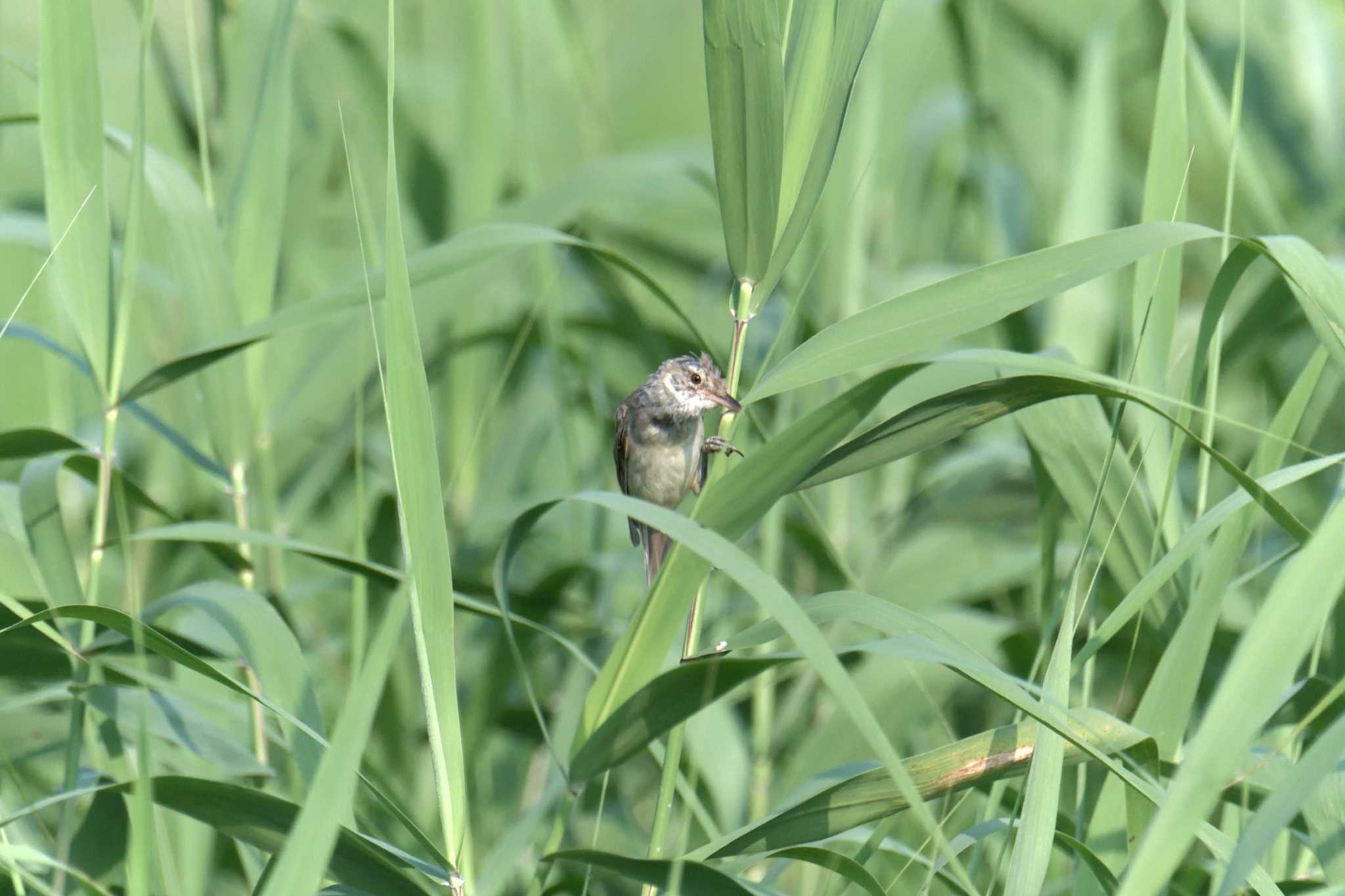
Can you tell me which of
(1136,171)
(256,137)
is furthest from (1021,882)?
(1136,171)

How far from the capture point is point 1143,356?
1.74 meters

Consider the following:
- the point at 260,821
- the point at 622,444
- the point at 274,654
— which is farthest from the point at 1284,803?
the point at 622,444

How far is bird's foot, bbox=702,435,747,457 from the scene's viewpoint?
1554mm

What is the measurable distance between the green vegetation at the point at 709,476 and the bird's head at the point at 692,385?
0.11 metres

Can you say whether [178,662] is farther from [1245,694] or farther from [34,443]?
[1245,694]

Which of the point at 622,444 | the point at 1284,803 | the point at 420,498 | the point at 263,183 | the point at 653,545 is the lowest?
the point at 653,545

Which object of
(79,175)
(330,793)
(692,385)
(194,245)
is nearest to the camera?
(330,793)

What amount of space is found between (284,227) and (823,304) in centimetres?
146

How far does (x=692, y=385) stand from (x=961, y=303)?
136 cm

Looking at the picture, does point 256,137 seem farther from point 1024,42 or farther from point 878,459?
point 1024,42

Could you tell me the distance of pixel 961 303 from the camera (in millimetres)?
1313

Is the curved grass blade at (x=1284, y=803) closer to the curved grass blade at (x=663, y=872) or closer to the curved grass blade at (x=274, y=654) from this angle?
the curved grass blade at (x=663, y=872)

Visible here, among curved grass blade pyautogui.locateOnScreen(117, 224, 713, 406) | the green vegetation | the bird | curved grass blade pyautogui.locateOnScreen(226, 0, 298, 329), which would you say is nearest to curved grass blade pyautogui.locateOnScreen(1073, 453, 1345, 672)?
the green vegetation

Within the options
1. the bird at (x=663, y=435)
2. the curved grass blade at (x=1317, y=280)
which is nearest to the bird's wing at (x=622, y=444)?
the bird at (x=663, y=435)
